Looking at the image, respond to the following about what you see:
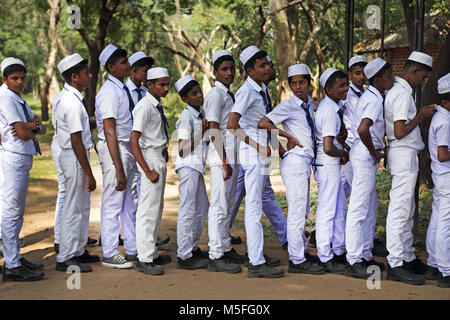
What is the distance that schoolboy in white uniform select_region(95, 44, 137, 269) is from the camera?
18.1 feet

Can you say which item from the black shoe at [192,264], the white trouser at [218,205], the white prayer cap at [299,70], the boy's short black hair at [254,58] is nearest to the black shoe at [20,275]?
the black shoe at [192,264]

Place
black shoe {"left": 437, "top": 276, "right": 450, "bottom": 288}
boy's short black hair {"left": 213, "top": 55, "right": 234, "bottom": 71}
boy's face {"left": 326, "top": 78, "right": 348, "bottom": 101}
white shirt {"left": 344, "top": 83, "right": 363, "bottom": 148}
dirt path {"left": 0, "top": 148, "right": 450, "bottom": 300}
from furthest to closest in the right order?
white shirt {"left": 344, "top": 83, "right": 363, "bottom": 148} < boy's short black hair {"left": 213, "top": 55, "right": 234, "bottom": 71} < boy's face {"left": 326, "top": 78, "right": 348, "bottom": 101} < black shoe {"left": 437, "top": 276, "right": 450, "bottom": 288} < dirt path {"left": 0, "top": 148, "right": 450, "bottom": 300}

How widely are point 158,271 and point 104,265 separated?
26.7 inches

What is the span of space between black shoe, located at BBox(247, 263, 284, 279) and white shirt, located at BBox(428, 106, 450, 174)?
1.70 m

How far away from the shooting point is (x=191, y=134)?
18.0 feet

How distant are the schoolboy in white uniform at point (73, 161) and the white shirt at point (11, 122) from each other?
0.33 meters

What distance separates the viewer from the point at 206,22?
19.5m

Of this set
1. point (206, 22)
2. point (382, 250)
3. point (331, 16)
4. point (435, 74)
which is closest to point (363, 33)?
point (331, 16)

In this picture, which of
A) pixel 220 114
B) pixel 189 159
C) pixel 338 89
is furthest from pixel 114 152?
pixel 338 89

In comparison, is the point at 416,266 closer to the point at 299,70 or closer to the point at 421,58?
the point at 421,58

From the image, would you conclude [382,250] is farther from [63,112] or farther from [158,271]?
[63,112]

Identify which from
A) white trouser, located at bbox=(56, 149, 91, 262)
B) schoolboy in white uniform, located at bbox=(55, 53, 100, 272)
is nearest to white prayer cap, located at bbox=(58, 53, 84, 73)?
schoolboy in white uniform, located at bbox=(55, 53, 100, 272)

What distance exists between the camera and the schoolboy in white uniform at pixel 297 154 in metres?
5.29

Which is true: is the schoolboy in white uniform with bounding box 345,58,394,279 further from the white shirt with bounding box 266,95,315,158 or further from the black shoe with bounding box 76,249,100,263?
the black shoe with bounding box 76,249,100,263
